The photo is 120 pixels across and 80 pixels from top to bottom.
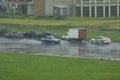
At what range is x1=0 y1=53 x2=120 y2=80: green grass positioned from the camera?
34.7 m

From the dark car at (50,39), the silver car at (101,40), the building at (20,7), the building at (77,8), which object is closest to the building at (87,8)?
the building at (77,8)

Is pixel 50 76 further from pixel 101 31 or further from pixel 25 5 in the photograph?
pixel 25 5

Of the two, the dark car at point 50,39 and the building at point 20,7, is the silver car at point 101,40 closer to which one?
the dark car at point 50,39

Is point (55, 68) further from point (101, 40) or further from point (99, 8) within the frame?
point (99, 8)

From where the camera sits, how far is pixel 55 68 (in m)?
39.7

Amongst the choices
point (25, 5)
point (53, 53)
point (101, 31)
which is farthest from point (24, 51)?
point (25, 5)

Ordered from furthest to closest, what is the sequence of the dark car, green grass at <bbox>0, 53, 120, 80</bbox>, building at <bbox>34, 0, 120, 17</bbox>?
building at <bbox>34, 0, 120, 17</bbox>, the dark car, green grass at <bbox>0, 53, 120, 80</bbox>

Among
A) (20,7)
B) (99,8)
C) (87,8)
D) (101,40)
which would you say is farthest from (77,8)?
(101,40)

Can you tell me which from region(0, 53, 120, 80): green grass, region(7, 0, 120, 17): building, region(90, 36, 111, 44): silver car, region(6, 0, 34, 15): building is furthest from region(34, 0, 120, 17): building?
region(0, 53, 120, 80): green grass

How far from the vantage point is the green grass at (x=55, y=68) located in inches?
1366

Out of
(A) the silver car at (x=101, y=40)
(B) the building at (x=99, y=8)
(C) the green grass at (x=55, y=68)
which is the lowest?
(A) the silver car at (x=101, y=40)

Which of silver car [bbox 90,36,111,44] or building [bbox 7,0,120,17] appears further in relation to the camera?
building [bbox 7,0,120,17]

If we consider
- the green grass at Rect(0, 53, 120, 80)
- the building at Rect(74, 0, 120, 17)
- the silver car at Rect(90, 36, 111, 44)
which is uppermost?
the building at Rect(74, 0, 120, 17)

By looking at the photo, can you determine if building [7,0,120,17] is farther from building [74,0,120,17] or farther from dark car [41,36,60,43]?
dark car [41,36,60,43]
